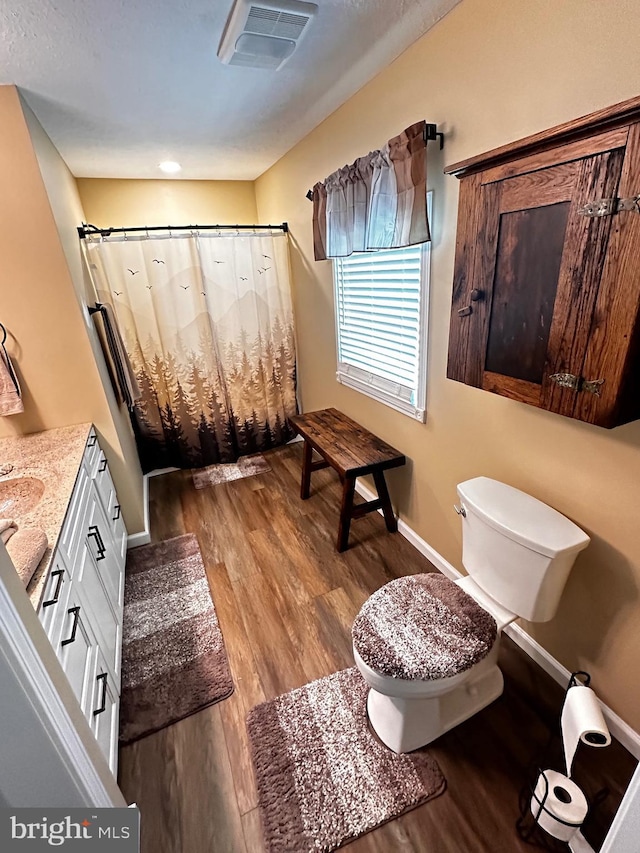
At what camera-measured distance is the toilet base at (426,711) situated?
1272mm

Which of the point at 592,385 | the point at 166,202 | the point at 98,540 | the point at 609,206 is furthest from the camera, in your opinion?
the point at 166,202

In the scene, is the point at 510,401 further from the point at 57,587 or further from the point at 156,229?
the point at 156,229

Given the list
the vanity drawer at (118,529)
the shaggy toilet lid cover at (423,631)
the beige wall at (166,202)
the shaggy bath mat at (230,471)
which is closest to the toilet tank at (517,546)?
the shaggy toilet lid cover at (423,631)

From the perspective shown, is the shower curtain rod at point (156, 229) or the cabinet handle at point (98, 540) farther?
the shower curtain rod at point (156, 229)

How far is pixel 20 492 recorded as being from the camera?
1.49 meters

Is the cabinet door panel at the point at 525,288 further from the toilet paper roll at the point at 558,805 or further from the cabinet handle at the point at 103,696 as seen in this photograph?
the cabinet handle at the point at 103,696

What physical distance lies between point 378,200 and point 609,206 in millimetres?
1100

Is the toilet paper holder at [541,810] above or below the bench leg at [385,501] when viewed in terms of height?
below

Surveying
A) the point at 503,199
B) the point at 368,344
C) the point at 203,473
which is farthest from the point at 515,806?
the point at 203,473

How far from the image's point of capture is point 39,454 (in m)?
1.70

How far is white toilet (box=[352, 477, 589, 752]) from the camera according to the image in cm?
115

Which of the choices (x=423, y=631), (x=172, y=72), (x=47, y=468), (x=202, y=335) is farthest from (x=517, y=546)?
(x=202, y=335)

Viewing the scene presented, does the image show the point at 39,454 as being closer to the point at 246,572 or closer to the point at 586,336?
the point at 246,572

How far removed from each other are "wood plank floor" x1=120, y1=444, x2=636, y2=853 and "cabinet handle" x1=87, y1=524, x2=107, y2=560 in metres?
0.61
